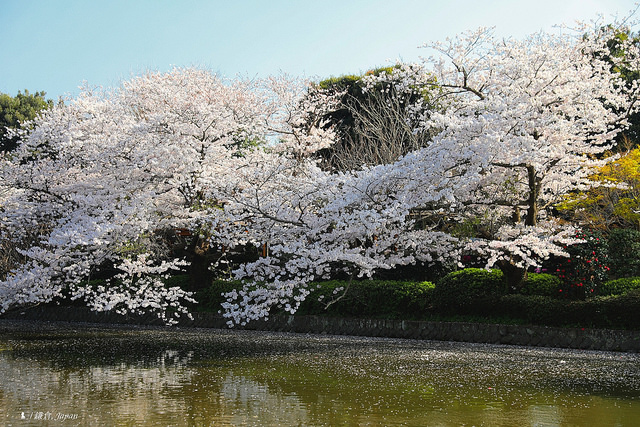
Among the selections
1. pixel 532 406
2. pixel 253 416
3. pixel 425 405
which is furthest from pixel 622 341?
pixel 253 416

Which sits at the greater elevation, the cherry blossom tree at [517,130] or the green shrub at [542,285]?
the cherry blossom tree at [517,130]

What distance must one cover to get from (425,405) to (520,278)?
8918mm

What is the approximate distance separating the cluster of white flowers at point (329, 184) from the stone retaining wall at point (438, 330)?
5.73ft

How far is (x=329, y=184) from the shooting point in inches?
488

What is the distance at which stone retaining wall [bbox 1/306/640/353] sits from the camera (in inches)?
510

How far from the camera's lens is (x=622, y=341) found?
12703 mm

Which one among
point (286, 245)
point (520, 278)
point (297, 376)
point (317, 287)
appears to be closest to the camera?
point (297, 376)

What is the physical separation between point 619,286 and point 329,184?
7125mm

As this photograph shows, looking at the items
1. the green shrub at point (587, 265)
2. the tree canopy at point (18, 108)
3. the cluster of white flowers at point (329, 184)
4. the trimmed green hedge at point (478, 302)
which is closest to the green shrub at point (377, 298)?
the trimmed green hedge at point (478, 302)

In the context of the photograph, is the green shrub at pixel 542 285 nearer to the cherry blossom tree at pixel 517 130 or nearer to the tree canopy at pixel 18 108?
the cherry blossom tree at pixel 517 130

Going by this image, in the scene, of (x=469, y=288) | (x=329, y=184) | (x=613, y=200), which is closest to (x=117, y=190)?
(x=329, y=184)

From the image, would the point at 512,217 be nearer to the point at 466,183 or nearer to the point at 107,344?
the point at 466,183

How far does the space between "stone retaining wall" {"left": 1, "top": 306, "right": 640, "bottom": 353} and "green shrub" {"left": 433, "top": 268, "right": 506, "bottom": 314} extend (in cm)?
68

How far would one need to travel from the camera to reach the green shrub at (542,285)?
1484cm
